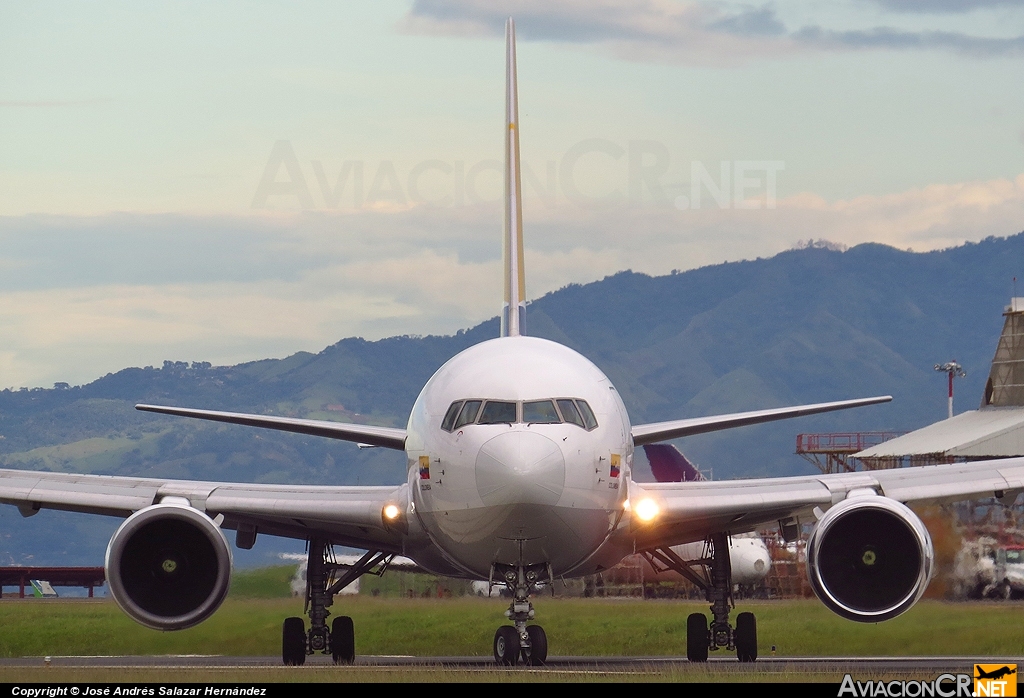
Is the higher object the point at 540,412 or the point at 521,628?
the point at 540,412

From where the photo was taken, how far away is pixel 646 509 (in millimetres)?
20453

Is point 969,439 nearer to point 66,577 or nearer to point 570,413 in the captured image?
point 66,577

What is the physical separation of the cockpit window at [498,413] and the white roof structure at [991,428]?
42823mm

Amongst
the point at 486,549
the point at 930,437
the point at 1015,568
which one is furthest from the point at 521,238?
the point at 930,437

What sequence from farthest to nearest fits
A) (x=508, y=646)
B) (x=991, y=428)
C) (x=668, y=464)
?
(x=991, y=428)
(x=668, y=464)
(x=508, y=646)

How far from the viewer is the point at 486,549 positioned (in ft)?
61.5

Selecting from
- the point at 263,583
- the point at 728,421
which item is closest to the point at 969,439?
the point at 263,583

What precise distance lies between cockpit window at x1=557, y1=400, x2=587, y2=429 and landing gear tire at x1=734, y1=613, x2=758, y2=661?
6256mm

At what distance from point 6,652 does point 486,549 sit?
14011 mm

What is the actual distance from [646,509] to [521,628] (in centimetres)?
250

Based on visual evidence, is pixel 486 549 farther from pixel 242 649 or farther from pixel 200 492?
pixel 242 649

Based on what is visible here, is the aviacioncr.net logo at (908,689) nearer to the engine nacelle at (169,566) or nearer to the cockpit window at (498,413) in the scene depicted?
the cockpit window at (498,413)

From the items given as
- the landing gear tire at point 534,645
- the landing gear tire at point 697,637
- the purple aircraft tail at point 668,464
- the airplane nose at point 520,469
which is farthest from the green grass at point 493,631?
the purple aircraft tail at point 668,464

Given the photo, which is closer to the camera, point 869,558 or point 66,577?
point 869,558
